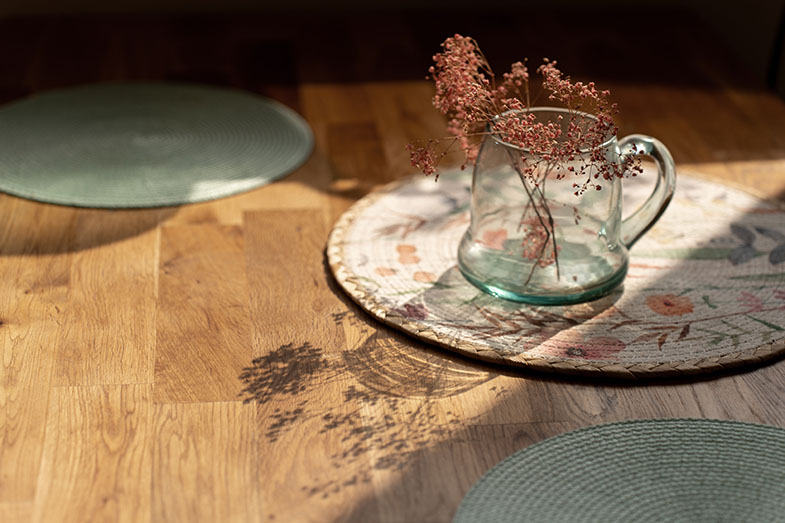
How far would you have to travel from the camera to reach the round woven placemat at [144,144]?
6.19 ft

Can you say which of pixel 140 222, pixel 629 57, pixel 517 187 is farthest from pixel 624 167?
pixel 629 57

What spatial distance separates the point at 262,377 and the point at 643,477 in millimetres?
527

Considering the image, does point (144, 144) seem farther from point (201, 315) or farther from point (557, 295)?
point (557, 295)

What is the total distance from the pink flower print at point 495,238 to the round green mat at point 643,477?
39cm

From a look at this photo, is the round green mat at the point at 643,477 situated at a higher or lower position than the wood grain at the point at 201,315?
higher

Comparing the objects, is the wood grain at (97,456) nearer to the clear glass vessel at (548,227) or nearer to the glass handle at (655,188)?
the clear glass vessel at (548,227)

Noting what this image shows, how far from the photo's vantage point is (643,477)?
117 centimetres

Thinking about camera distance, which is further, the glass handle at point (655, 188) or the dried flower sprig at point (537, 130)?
the glass handle at point (655, 188)

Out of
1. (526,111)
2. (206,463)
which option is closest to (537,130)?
(526,111)

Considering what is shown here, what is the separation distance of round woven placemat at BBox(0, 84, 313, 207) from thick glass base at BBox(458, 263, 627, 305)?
2.02 feet

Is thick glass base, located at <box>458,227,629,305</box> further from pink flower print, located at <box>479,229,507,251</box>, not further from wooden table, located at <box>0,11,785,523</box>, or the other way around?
wooden table, located at <box>0,11,785,523</box>

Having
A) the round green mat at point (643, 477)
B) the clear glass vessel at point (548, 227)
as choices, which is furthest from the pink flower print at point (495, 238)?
the round green mat at point (643, 477)

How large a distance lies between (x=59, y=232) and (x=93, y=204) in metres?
0.10

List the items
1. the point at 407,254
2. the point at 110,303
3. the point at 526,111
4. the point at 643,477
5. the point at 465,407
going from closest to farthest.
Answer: the point at 643,477, the point at 465,407, the point at 526,111, the point at 110,303, the point at 407,254
